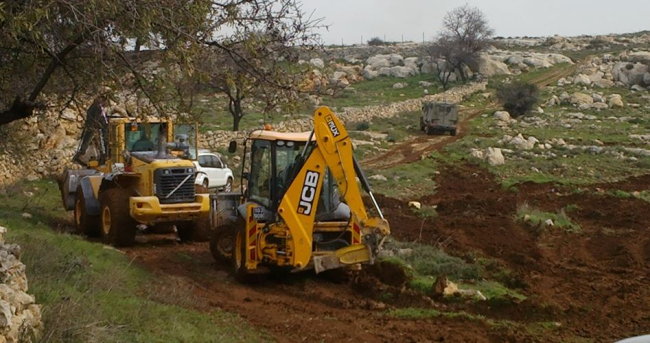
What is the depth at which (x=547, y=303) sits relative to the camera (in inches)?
435

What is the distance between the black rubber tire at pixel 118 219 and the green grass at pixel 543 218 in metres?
9.08

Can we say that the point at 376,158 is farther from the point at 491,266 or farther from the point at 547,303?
the point at 547,303

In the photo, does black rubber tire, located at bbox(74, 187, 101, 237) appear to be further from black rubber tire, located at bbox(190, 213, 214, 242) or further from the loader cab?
the loader cab

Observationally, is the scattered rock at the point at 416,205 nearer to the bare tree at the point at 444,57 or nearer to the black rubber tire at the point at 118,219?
the black rubber tire at the point at 118,219

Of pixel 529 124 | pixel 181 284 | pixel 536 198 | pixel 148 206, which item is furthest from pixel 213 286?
pixel 529 124

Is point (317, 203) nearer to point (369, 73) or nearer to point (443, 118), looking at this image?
point (443, 118)

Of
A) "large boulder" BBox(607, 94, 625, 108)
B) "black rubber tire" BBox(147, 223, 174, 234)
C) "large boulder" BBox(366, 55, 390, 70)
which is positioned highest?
"large boulder" BBox(366, 55, 390, 70)

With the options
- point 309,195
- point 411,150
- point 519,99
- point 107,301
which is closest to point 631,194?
point 411,150

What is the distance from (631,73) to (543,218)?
51840mm

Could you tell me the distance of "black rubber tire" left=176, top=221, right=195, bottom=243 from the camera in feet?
54.2

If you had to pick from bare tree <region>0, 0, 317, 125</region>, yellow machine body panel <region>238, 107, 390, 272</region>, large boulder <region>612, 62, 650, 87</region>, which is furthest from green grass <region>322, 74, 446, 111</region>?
bare tree <region>0, 0, 317, 125</region>

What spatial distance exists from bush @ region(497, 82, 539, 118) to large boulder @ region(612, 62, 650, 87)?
1861 centimetres

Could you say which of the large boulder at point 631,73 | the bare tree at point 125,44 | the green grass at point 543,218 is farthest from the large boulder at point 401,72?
the bare tree at point 125,44

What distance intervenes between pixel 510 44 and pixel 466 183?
8613cm
